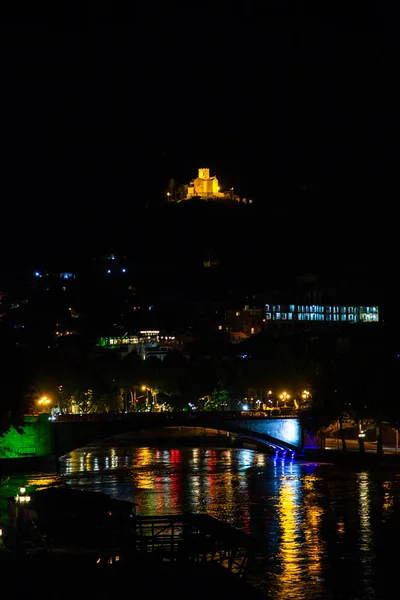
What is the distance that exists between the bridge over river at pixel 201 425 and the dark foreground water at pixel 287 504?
1.84m

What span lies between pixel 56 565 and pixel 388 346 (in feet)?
240

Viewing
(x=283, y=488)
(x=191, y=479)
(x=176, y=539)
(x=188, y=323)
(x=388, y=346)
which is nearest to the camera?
(x=176, y=539)

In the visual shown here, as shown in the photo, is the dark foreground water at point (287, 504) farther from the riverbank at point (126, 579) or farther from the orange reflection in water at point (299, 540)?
the riverbank at point (126, 579)

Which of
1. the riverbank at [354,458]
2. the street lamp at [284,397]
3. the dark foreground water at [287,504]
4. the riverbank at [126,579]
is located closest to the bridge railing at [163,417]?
the dark foreground water at [287,504]

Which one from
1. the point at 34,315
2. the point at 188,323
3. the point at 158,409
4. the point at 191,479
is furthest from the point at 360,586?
the point at 34,315

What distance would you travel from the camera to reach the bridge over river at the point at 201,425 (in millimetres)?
83312

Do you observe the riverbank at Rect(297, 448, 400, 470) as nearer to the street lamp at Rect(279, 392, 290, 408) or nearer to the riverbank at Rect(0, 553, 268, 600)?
the street lamp at Rect(279, 392, 290, 408)

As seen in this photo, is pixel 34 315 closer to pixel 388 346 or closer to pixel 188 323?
pixel 188 323

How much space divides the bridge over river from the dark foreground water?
6.04 ft

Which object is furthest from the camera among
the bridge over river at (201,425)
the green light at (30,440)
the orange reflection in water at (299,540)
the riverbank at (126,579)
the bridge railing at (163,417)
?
the bridge railing at (163,417)

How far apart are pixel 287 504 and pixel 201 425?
2610 cm

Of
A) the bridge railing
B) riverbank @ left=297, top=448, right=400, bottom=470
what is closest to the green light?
the bridge railing

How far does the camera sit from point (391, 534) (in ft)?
169

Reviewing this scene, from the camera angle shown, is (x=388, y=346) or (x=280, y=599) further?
(x=388, y=346)
